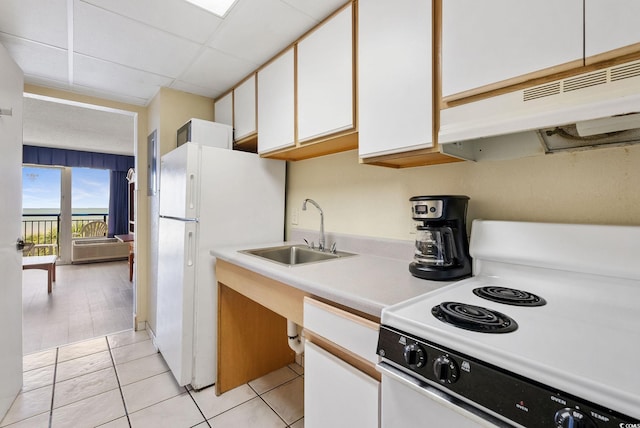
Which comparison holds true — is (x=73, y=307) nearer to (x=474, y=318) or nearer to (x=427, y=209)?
(x=427, y=209)

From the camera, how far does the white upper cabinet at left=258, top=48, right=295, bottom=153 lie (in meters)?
1.80

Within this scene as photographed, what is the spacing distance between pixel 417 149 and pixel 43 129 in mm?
5858

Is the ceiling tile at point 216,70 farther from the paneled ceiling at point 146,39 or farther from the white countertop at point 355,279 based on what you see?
the white countertop at point 355,279

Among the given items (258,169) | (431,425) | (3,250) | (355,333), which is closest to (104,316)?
(3,250)

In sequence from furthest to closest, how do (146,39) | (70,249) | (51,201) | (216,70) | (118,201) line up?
1. (118,201)
2. (51,201)
3. (70,249)
4. (216,70)
5. (146,39)

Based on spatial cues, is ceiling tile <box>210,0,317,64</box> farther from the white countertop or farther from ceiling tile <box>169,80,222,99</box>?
the white countertop

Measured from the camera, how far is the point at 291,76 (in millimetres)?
1790

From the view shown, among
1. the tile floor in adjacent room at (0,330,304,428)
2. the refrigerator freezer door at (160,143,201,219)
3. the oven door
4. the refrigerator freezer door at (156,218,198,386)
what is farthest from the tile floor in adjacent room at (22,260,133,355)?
the oven door

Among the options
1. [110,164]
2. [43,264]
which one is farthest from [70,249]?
[43,264]

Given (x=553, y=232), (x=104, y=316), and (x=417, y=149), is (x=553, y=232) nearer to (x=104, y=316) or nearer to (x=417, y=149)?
(x=417, y=149)

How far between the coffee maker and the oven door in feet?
1.60

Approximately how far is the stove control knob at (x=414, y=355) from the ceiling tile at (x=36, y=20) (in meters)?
2.22

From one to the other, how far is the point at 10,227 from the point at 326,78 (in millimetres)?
1982

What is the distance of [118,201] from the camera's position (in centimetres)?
709
